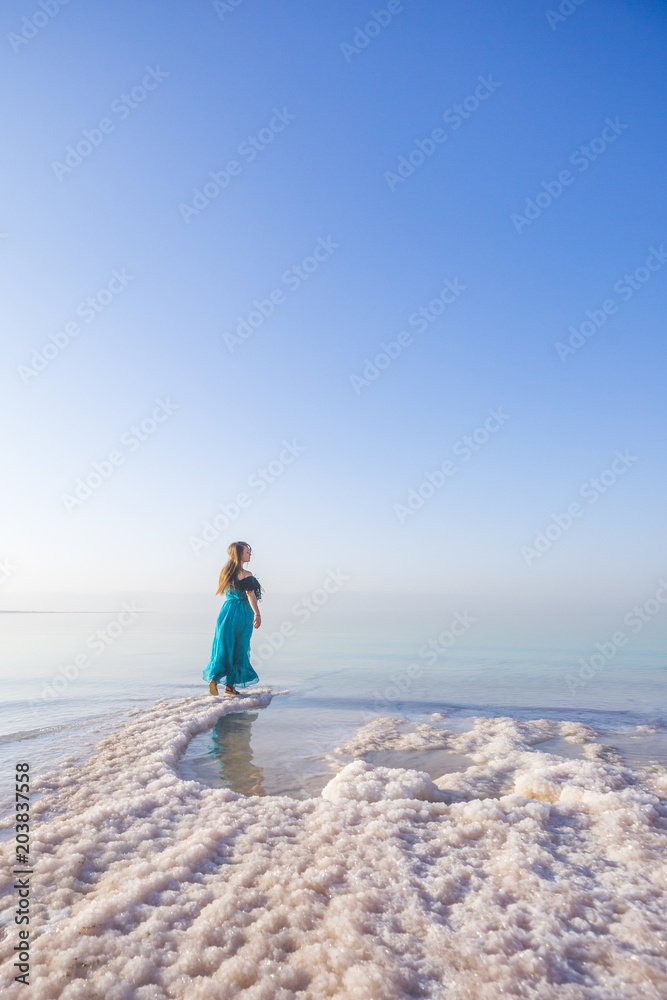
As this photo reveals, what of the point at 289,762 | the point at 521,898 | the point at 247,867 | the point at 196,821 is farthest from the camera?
the point at 289,762

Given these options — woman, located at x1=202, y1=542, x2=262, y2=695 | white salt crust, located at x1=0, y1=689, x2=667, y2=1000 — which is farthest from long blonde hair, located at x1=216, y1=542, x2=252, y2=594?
white salt crust, located at x1=0, y1=689, x2=667, y2=1000

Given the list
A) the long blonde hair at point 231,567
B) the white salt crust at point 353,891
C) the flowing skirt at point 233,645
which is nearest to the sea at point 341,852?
the white salt crust at point 353,891

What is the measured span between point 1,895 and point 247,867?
141 cm

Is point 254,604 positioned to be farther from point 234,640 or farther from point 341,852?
point 341,852

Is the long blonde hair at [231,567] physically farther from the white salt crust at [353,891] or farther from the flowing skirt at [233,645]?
the white salt crust at [353,891]

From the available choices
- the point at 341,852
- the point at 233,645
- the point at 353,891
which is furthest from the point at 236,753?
the point at 233,645

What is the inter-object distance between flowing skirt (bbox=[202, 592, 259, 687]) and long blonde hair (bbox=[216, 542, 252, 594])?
250 mm

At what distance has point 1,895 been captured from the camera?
2842 mm

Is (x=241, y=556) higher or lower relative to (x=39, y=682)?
higher

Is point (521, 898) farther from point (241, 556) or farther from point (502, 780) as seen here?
point (241, 556)

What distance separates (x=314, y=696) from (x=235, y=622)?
2190mm

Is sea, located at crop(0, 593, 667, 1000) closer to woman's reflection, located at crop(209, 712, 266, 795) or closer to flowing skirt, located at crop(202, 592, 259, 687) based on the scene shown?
woman's reflection, located at crop(209, 712, 266, 795)

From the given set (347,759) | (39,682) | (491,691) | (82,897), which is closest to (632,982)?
(82,897)

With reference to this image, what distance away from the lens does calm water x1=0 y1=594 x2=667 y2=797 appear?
18.7ft
